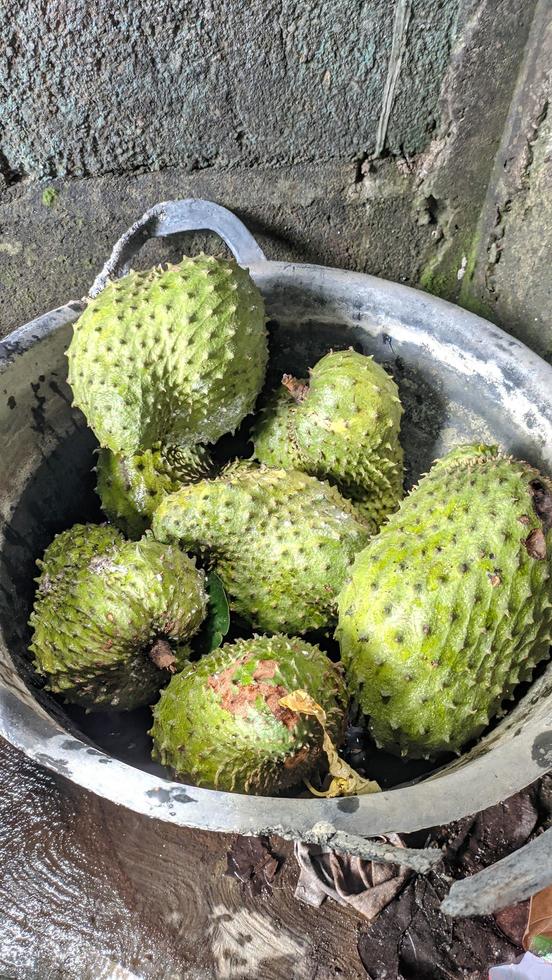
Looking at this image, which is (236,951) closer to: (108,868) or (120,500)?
(108,868)

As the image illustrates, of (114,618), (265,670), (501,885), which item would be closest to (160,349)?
(114,618)

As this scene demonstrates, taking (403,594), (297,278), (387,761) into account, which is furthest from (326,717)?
(297,278)

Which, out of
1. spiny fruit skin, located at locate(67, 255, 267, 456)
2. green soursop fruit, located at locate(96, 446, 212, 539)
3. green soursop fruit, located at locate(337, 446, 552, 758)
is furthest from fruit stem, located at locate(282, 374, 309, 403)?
green soursop fruit, located at locate(337, 446, 552, 758)

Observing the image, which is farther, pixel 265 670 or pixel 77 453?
pixel 77 453

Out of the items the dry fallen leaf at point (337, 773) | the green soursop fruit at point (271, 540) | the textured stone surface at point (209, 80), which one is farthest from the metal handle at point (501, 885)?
the textured stone surface at point (209, 80)

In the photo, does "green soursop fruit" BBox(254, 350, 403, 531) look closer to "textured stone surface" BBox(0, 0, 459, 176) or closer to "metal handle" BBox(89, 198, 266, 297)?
"metal handle" BBox(89, 198, 266, 297)

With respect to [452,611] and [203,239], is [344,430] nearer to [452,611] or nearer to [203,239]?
[452,611]
